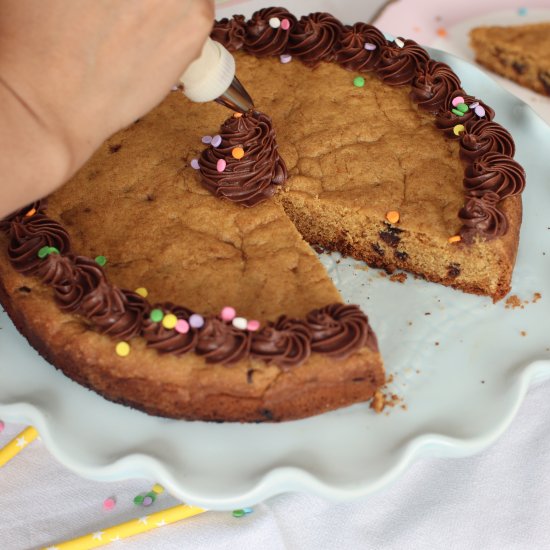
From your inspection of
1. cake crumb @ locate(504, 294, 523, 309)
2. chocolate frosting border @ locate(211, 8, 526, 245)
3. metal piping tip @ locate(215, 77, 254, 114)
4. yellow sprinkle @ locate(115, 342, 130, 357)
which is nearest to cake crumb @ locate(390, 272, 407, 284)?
chocolate frosting border @ locate(211, 8, 526, 245)

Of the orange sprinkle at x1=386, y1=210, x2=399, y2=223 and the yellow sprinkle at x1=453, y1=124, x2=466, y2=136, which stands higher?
the yellow sprinkle at x1=453, y1=124, x2=466, y2=136

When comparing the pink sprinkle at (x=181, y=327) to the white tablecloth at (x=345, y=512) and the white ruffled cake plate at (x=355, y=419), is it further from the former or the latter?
the white tablecloth at (x=345, y=512)

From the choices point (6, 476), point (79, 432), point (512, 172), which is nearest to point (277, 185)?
point (512, 172)

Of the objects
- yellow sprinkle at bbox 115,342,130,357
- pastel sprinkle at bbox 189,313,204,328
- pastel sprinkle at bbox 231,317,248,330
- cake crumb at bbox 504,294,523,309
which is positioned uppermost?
pastel sprinkle at bbox 189,313,204,328

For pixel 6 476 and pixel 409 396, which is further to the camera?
pixel 6 476

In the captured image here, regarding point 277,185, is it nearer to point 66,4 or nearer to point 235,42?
point 235,42

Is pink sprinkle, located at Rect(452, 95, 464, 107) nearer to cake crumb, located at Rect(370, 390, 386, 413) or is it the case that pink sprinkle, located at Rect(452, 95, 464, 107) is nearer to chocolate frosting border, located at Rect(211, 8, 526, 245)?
chocolate frosting border, located at Rect(211, 8, 526, 245)

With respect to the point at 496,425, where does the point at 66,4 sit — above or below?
above
